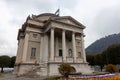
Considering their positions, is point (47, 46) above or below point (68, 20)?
below

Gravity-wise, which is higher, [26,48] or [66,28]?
[66,28]

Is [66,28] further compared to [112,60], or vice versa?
[112,60]

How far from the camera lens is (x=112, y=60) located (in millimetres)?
40188

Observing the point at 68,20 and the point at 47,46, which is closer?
the point at 47,46

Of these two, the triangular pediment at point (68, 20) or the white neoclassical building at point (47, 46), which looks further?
the triangular pediment at point (68, 20)

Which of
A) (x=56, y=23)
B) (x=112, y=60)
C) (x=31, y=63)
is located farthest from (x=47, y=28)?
(x=112, y=60)

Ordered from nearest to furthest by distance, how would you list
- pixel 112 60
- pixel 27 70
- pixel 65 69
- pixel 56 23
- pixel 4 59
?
pixel 65 69, pixel 27 70, pixel 56 23, pixel 112 60, pixel 4 59

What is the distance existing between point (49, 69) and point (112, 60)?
27901mm

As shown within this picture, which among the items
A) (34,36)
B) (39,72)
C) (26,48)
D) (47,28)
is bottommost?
(39,72)

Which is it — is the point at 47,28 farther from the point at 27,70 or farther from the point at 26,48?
the point at 27,70

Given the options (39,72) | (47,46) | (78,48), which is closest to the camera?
(39,72)

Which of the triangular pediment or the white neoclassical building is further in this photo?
the triangular pediment

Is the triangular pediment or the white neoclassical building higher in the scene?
the triangular pediment

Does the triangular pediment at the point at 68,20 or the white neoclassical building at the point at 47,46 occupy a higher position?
the triangular pediment at the point at 68,20
